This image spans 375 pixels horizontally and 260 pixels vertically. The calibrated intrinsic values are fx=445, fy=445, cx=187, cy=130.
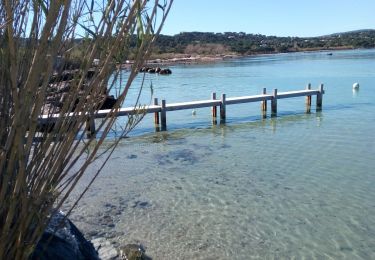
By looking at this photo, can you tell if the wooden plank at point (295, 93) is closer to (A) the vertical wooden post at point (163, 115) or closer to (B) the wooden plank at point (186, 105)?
(B) the wooden plank at point (186, 105)

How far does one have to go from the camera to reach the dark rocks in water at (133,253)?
605 centimetres

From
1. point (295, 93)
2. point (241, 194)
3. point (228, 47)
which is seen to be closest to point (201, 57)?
point (228, 47)

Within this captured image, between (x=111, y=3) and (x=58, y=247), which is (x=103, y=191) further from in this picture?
(x=111, y=3)

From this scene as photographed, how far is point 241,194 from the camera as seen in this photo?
369 inches

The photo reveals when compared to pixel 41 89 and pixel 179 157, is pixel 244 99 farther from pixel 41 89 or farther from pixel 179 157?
pixel 41 89

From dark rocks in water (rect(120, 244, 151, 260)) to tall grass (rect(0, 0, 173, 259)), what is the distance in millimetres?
3705

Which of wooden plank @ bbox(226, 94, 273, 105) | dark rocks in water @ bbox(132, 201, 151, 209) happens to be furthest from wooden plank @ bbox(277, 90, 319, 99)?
dark rocks in water @ bbox(132, 201, 151, 209)

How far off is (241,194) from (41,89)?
302 inches

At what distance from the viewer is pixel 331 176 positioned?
10641 millimetres

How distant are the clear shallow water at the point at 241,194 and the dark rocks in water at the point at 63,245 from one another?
5.32ft

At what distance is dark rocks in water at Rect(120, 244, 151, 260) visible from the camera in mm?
6052

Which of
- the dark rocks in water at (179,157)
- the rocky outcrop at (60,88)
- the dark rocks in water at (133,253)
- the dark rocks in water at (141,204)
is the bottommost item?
the dark rocks in water at (179,157)

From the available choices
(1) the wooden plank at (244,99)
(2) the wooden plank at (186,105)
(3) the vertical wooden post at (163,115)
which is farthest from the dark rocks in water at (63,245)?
(1) the wooden plank at (244,99)

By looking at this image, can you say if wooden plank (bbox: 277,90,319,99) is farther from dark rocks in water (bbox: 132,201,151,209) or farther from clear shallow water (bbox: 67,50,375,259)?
dark rocks in water (bbox: 132,201,151,209)
